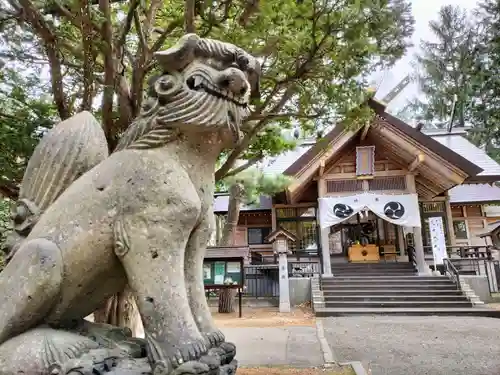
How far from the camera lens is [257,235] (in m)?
16.6

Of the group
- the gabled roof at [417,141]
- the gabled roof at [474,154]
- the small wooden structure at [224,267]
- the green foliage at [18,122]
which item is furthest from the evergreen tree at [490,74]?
the green foliage at [18,122]

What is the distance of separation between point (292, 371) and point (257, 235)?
11893 millimetres

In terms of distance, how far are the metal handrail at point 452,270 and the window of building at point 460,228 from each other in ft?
18.6

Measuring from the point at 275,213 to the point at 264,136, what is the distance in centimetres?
982

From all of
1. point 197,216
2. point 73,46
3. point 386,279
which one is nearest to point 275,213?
point 386,279

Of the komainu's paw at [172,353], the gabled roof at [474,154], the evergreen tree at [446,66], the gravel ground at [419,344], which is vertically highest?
the evergreen tree at [446,66]

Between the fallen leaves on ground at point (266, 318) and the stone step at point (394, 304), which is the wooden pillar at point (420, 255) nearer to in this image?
the stone step at point (394, 304)

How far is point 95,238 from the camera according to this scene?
64.0 inches

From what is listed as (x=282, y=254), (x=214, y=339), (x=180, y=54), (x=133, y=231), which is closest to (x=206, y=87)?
(x=180, y=54)

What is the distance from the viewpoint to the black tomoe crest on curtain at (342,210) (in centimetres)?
1311

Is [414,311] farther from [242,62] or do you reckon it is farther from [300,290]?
[242,62]

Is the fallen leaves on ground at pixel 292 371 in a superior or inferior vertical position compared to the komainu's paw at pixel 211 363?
inferior

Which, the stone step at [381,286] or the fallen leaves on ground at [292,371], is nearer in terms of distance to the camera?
the fallen leaves on ground at [292,371]

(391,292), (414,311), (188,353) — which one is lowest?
(414,311)
